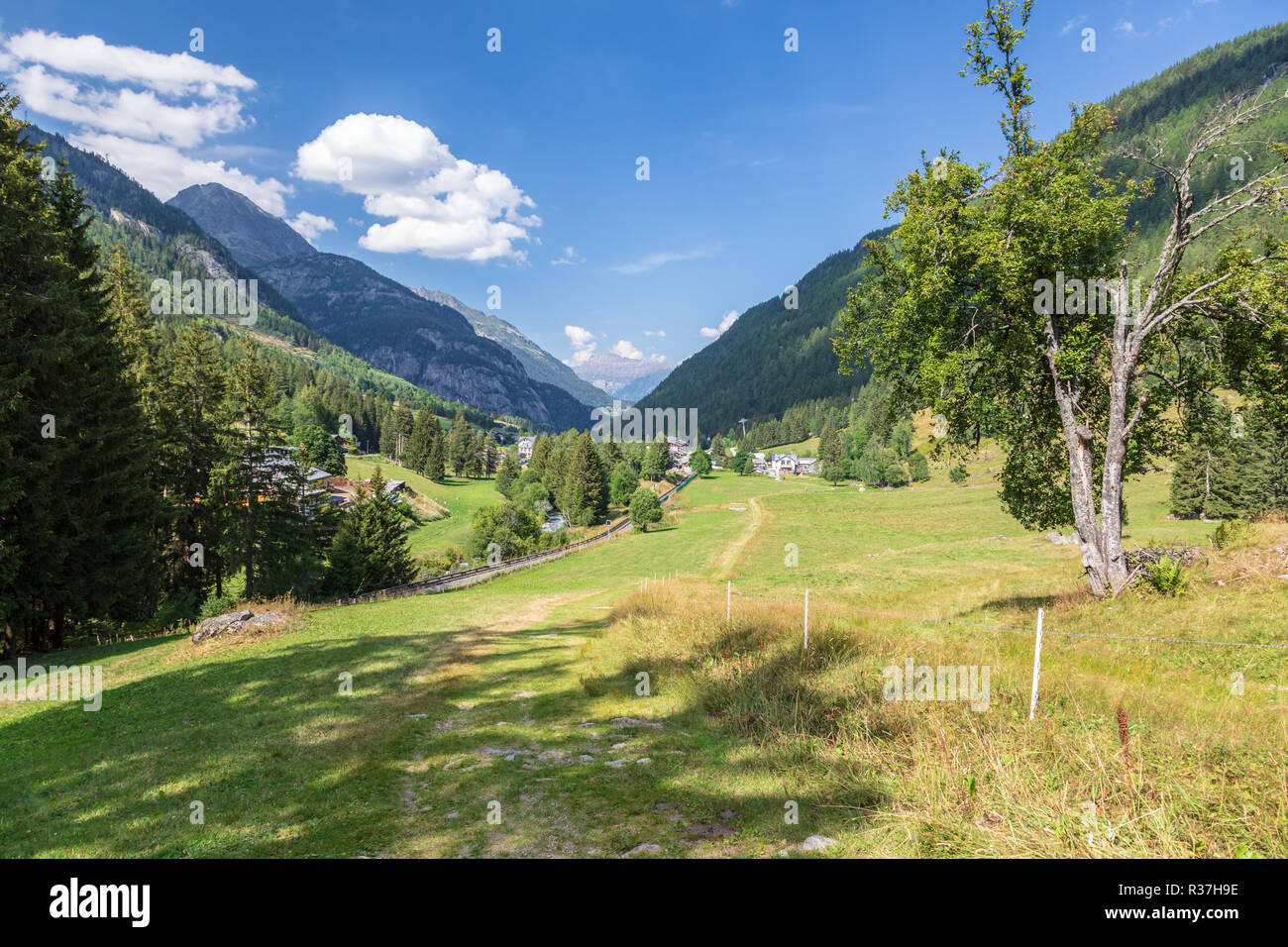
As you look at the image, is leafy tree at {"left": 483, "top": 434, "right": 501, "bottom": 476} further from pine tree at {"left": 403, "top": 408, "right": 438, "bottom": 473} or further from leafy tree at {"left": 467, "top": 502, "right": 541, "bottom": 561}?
leafy tree at {"left": 467, "top": 502, "right": 541, "bottom": 561}

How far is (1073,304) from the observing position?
15.7 metres

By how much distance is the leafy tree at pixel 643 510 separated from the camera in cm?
8400

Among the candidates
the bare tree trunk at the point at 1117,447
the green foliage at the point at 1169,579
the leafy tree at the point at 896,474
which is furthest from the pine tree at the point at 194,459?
the leafy tree at the point at 896,474

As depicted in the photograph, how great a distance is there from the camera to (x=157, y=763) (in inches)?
347

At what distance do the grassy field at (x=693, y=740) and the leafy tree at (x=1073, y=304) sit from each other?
16.9 feet

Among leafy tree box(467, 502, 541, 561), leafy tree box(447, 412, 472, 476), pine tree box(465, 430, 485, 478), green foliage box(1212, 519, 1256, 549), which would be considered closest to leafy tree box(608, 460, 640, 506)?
leafy tree box(467, 502, 541, 561)

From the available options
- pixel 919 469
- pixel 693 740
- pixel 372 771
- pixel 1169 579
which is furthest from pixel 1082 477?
pixel 919 469

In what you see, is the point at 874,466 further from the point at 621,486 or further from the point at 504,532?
the point at 504,532

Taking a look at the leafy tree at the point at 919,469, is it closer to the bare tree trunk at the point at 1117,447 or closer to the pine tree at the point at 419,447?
the bare tree trunk at the point at 1117,447

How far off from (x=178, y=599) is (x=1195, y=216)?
4843cm

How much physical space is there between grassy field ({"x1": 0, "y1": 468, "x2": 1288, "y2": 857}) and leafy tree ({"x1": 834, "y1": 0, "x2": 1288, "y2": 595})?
5.16 meters

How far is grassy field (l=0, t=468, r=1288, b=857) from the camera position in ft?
18.9
